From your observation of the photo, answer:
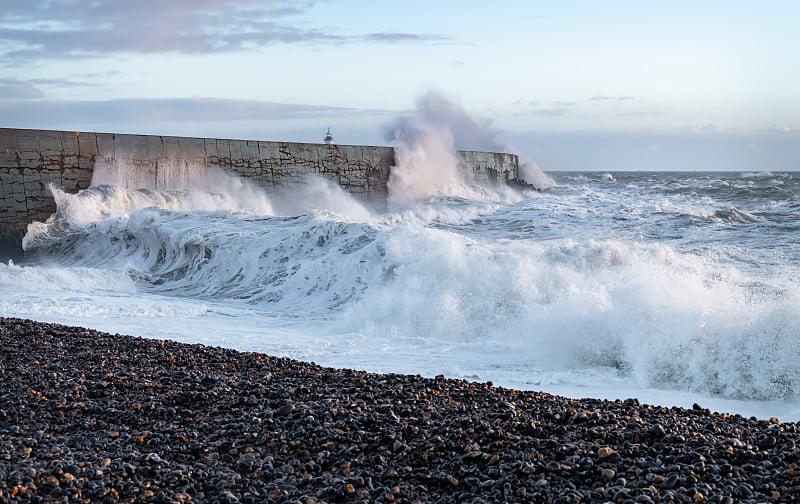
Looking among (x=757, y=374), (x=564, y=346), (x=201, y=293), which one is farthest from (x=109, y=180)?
(x=757, y=374)

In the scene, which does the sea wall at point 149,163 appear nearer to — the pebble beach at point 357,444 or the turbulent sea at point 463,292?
the turbulent sea at point 463,292

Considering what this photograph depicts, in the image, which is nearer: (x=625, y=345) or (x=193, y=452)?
(x=193, y=452)

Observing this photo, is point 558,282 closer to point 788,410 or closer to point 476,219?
point 788,410

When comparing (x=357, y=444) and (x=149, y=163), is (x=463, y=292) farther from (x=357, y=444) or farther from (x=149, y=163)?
(x=149, y=163)

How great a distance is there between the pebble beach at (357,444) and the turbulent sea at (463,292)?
73.5 inches

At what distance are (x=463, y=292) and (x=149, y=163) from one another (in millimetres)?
12373

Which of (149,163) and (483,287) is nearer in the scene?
(483,287)

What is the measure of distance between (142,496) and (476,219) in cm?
1783

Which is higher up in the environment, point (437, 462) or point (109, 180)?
point (109, 180)

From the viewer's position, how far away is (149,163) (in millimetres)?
19625

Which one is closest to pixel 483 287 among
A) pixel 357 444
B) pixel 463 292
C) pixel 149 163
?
pixel 463 292

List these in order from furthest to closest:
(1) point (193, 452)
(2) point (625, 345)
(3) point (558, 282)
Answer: (3) point (558, 282)
(2) point (625, 345)
(1) point (193, 452)

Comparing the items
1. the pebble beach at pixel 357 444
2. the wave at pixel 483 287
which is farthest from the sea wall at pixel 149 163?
the pebble beach at pixel 357 444

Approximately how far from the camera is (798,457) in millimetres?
3715
